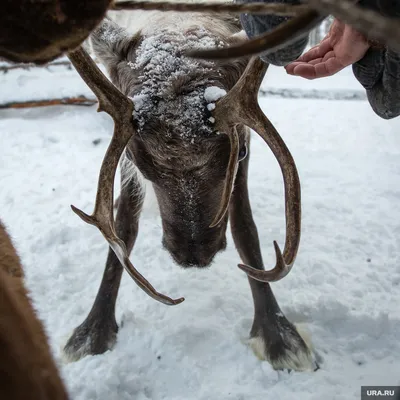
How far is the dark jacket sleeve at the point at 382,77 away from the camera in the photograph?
152 centimetres

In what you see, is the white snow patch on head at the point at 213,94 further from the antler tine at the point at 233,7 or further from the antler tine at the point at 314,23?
the antler tine at the point at 314,23

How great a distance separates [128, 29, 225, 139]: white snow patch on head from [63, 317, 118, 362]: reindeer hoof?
5.11 feet

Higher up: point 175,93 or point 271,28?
point 271,28

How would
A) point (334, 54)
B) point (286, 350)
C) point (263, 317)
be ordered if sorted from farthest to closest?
point (263, 317) < point (286, 350) < point (334, 54)

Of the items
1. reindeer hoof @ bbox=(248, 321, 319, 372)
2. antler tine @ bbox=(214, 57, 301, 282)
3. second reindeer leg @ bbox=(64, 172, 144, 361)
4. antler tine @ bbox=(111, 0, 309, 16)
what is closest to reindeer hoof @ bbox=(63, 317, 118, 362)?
second reindeer leg @ bbox=(64, 172, 144, 361)

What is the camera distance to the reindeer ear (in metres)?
2.31

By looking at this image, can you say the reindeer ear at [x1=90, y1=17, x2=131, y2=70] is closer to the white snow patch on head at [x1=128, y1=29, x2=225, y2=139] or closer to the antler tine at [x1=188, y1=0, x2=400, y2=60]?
the white snow patch on head at [x1=128, y1=29, x2=225, y2=139]

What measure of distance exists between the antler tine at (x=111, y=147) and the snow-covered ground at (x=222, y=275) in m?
0.76

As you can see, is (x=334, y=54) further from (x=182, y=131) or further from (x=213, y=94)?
(x=182, y=131)

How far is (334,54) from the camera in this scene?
1.85 metres

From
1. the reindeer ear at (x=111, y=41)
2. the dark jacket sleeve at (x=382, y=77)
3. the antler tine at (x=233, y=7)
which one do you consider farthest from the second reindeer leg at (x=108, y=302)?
the antler tine at (x=233, y=7)

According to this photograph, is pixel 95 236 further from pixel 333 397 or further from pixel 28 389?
pixel 28 389

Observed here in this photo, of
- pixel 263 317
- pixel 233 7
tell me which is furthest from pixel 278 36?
pixel 263 317

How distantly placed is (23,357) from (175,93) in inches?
59.1
